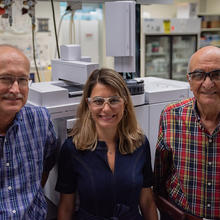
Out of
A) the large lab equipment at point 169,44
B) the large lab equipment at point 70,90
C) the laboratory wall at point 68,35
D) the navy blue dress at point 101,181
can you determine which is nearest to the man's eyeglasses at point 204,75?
the navy blue dress at point 101,181

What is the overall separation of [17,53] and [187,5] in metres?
5.24

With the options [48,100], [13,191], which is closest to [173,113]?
[48,100]

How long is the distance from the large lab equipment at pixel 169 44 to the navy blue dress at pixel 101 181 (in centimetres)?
439

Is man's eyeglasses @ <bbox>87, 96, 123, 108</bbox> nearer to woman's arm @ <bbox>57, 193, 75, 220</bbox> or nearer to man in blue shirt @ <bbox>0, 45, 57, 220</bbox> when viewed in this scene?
man in blue shirt @ <bbox>0, 45, 57, 220</bbox>

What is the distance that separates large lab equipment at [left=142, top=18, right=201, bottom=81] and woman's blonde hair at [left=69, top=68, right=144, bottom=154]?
4232mm

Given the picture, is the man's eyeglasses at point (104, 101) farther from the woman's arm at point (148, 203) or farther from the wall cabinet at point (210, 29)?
the wall cabinet at point (210, 29)

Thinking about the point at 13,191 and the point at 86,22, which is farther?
the point at 86,22

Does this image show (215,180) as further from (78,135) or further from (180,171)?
A: (78,135)

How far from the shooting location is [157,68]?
609cm

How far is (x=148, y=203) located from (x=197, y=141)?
0.40 metres

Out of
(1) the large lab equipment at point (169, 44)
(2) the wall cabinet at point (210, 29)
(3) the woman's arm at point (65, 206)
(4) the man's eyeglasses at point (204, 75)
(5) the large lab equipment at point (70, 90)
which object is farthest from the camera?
(2) the wall cabinet at point (210, 29)

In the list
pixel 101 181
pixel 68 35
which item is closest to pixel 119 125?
pixel 101 181

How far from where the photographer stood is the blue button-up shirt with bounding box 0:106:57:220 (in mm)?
1216

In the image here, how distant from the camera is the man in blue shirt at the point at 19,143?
1.18m
